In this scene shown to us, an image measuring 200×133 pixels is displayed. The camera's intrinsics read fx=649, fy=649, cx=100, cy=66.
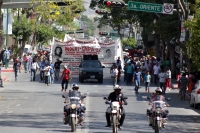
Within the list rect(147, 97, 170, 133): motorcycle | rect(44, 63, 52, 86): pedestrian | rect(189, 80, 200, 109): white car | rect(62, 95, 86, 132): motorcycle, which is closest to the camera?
rect(147, 97, 170, 133): motorcycle

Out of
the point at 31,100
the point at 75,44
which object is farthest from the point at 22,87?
the point at 75,44

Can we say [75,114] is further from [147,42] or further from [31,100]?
[147,42]

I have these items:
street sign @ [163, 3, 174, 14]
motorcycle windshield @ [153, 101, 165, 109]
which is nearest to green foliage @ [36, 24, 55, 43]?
street sign @ [163, 3, 174, 14]

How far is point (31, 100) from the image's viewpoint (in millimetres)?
32625

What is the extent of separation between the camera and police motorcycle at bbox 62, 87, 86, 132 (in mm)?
19312

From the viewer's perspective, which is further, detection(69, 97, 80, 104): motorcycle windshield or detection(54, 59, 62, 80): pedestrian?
detection(54, 59, 62, 80): pedestrian

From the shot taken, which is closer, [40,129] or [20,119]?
[40,129]

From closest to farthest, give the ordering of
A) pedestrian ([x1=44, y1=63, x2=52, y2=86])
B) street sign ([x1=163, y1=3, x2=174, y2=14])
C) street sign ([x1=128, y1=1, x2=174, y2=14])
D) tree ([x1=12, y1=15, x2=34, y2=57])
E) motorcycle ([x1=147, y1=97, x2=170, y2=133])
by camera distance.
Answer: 1. motorcycle ([x1=147, y1=97, x2=170, y2=133])
2. street sign ([x1=128, y1=1, x2=174, y2=14])
3. street sign ([x1=163, y1=3, x2=174, y2=14])
4. pedestrian ([x1=44, y1=63, x2=52, y2=86])
5. tree ([x1=12, y1=15, x2=34, y2=57])

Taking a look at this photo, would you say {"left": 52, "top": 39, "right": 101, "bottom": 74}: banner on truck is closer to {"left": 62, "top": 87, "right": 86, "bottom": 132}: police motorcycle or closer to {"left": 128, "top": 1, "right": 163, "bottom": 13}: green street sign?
{"left": 128, "top": 1, "right": 163, "bottom": 13}: green street sign

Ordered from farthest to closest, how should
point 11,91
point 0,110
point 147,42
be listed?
1. point 147,42
2. point 11,91
3. point 0,110

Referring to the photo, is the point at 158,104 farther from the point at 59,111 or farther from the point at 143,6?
the point at 143,6

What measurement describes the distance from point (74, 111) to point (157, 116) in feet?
8.31

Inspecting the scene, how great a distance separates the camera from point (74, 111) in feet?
63.9

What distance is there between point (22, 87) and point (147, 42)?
130ft
